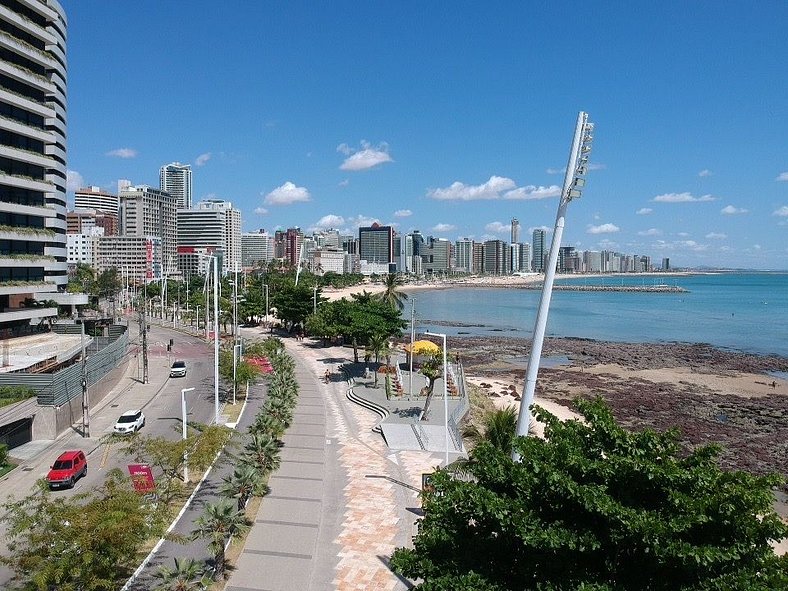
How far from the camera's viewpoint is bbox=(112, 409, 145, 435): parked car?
31.4 meters

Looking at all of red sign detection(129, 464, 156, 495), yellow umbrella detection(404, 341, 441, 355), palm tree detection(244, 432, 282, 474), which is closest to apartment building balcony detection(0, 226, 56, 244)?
yellow umbrella detection(404, 341, 441, 355)

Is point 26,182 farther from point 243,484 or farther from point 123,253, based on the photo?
point 123,253

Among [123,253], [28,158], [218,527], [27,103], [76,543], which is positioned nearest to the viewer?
[76,543]

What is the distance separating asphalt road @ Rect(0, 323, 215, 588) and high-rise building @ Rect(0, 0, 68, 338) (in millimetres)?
10324

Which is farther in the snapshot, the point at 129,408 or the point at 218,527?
the point at 129,408

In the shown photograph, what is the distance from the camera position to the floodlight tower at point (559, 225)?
13.6 metres

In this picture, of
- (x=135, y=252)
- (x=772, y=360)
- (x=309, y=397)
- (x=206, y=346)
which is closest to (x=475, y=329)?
(x=772, y=360)

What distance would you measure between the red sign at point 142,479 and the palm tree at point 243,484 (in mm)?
2410

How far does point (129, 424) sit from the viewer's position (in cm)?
3181

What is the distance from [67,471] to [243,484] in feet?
28.2

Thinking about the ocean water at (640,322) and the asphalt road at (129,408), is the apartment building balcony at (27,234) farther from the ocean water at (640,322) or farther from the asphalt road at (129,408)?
the ocean water at (640,322)

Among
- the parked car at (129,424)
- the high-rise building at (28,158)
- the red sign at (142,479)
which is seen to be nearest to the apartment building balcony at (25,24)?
the high-rise building at (28,158)

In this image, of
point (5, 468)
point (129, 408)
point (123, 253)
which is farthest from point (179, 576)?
point (123, 253)

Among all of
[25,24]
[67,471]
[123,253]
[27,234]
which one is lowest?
[67,471]
